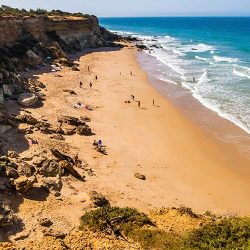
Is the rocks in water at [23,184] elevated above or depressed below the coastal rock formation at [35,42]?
below

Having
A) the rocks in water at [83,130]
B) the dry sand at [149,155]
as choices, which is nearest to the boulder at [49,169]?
the dry sand at [149,155]

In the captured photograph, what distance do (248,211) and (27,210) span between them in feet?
36.5

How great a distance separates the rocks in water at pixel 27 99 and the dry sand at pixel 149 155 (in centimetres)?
107

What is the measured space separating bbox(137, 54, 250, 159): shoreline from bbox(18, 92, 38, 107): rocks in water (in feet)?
44.7

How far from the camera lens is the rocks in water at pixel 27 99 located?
33.2m

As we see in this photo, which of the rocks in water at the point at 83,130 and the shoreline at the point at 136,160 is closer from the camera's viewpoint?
the shoreline at the point at 136,160

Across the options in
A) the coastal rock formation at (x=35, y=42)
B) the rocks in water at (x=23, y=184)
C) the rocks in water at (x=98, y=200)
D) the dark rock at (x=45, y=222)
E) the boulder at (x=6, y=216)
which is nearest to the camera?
the boulder at (x=6, y=216)

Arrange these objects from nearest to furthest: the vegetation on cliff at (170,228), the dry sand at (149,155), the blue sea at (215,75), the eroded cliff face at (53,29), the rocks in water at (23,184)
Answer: the vegetation on cliff at (170,228), the rocks in water at (23,184), the dry sand at (149,155), the blue sea at (215,75), the eroded cliff face at (53,29)

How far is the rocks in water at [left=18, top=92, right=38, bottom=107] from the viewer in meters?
33.2

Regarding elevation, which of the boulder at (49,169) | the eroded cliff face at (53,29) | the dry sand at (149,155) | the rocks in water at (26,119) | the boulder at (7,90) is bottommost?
the dry sand at (149,155)

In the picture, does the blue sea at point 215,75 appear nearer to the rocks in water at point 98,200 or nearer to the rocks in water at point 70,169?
the rocks in water at point 70,169

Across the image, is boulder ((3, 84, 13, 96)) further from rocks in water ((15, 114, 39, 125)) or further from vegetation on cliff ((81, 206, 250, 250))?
vegetation on cliff ((81, 206, 250, 250))

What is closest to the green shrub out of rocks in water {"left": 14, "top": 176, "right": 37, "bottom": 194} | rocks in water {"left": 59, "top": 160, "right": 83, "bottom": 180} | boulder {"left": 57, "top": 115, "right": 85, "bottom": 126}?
rocks in water {"left": 14, "top": 176, "right": 37, "bottom": 194}

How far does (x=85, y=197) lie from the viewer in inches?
761
